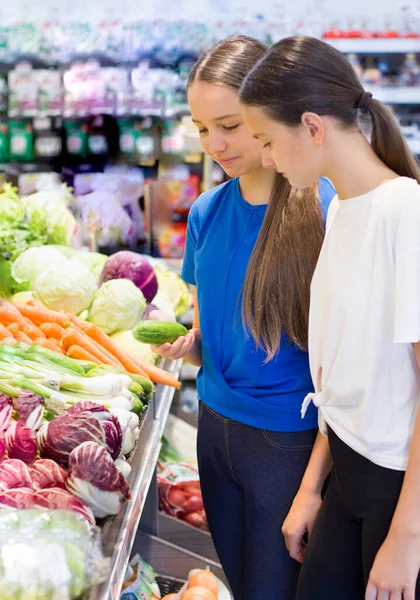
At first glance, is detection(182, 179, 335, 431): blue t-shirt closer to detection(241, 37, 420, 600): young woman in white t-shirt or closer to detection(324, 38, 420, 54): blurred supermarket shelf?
detection(241, 37, 420, 600): young woman in white t-shirt

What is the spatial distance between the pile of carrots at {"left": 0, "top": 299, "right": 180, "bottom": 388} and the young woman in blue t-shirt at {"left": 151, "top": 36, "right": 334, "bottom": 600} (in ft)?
1.08

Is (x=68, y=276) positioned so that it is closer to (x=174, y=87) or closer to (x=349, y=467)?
(x=349, y=467)

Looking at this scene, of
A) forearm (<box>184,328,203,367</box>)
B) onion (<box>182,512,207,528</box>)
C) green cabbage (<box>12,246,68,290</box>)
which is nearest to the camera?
forearm (<box>184,328,203,367</box>)

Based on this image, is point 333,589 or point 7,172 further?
point 7,172

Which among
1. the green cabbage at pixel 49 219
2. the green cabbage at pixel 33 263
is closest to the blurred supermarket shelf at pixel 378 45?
the green cabbage at pixel 49 219

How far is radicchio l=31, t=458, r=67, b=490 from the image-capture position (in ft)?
4.00

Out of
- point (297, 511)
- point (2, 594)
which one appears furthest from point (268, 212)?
point (2, 594)

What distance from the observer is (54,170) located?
4.46 metres

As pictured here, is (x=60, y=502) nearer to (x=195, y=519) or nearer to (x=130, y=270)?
(x=130, y=270)

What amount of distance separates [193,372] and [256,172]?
2.53 metres

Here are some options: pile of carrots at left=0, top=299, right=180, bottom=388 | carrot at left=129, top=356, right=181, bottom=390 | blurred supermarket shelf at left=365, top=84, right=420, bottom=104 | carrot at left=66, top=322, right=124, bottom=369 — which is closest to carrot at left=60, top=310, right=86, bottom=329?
pile of carrots at left=0, top=299, right=180, bottom=388

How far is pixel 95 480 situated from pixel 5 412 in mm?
314

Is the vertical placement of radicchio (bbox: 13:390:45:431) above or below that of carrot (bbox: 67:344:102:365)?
above

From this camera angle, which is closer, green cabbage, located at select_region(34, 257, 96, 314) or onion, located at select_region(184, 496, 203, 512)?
green cabbage, located at select_region(34, 257, 96, 314)
